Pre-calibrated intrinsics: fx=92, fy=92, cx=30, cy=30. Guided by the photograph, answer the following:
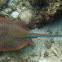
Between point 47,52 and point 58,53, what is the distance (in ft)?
1.84

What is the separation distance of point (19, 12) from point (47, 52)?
2.99 metres

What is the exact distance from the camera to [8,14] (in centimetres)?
572

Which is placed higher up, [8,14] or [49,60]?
[8,14]

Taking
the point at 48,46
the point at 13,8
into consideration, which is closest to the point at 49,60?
the point at 48,46

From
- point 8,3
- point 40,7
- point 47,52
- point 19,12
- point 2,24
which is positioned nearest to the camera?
point 2,24

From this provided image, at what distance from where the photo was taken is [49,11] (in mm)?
5016

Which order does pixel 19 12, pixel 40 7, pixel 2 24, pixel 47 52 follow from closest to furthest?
pixel 2 24 → pixel 47 52 → pixel 40 7 → pixel 19 12

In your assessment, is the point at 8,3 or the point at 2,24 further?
the point at 8,3

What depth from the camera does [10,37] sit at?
4438 millimetres

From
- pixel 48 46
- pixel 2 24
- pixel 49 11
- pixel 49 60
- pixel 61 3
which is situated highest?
pixel 61 3

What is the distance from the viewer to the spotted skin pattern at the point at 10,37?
434 centimetres

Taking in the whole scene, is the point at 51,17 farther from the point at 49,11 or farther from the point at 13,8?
the point at 13,8

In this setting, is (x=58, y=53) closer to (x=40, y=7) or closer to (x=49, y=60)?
(x=49, y=60)

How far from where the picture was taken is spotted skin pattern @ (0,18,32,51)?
4336mm
